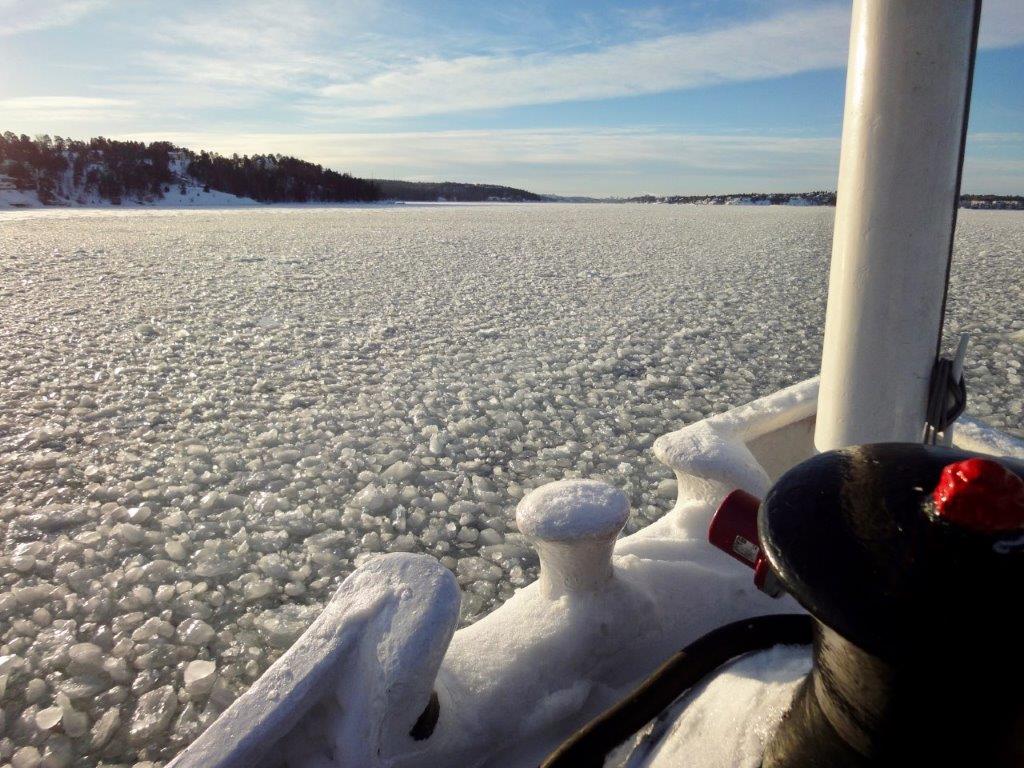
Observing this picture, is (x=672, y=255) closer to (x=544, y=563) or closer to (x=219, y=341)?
(x=219, y=341)

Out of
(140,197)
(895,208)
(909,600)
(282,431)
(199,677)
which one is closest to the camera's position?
(909,600)

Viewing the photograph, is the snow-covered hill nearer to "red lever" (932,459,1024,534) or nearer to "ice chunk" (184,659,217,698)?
"ice chunk" (184,659,217,698)

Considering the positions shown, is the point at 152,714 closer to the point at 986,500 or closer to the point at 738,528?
the point at 738,528

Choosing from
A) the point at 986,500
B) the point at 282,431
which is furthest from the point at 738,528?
the point at 282,431

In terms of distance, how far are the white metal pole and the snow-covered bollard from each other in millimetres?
605

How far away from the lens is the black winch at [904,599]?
1.74ft

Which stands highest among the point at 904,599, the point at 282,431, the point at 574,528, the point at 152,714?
the point at 904,599

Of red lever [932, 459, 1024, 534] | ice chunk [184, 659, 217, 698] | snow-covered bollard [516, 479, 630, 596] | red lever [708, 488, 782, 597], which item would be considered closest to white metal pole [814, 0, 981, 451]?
red lever [708, 488, 782, 597]

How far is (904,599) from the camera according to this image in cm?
55

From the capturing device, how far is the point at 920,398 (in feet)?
4.68

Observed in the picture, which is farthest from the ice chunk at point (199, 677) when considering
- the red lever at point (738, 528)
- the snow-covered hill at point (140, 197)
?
the snow-covered hill at point (140, 197)

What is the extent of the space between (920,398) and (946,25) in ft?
2.32

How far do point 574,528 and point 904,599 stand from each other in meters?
0.69

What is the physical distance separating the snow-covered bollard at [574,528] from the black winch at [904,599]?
52cm
